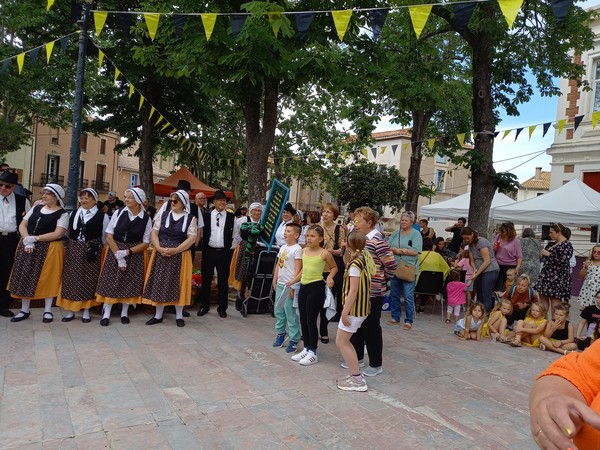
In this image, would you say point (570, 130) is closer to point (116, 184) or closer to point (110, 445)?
point (110, 445)

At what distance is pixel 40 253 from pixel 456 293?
640 cm

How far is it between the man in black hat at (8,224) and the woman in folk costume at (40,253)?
28 centimetres

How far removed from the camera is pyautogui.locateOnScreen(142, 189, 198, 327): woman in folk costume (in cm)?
650

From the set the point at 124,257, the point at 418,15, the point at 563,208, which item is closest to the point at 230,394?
the point at 124,257

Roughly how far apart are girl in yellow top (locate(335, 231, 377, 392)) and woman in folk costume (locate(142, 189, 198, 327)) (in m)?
2.77

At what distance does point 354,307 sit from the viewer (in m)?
4.61

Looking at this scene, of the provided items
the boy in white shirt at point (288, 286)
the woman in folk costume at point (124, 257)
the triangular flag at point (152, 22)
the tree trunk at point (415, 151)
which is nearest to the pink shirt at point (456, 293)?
the boy in white shirt at point (288, 286)

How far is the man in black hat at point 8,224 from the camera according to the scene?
6.30 m

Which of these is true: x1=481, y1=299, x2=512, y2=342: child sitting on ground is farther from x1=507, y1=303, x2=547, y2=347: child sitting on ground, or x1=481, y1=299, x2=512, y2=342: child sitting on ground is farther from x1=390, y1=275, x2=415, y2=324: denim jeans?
x1=390, y1=275, x2=415, y2=324: denim jeans

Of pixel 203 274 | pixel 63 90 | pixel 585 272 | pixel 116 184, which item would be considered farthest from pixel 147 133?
pixel 116 184

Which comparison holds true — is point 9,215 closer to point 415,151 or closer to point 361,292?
point 361,292

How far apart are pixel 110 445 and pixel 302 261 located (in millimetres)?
2834

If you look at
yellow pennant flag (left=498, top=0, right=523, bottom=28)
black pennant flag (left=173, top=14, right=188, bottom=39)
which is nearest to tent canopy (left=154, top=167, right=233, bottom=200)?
black pennant flag (left=173, top=14, right=188, bottom=39)

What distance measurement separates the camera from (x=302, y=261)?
550 centimetres
